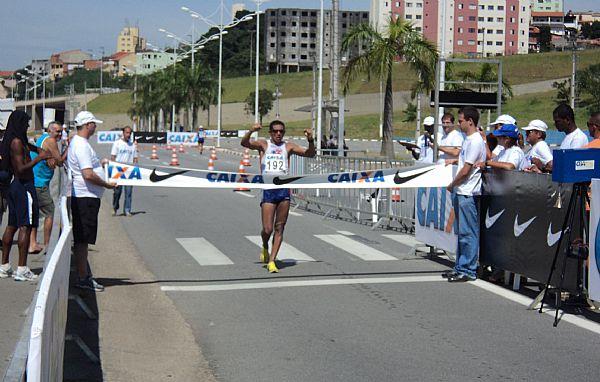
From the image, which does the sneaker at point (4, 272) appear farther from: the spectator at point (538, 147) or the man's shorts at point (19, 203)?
the spectator at point (538, 147)

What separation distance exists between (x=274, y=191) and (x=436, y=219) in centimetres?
265

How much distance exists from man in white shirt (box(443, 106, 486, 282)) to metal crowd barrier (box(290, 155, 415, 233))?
15.4 ft

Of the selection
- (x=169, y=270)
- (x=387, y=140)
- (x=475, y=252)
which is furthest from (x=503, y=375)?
(x=387, y=140)

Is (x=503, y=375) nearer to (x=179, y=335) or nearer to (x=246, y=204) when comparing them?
(x=179, y=335)

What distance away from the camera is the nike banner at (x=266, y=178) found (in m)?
11.5

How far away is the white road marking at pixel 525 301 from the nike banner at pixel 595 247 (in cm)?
28

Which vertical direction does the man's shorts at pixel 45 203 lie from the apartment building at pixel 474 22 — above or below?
below

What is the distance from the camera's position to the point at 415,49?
125 feet

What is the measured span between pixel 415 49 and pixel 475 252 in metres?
27.5

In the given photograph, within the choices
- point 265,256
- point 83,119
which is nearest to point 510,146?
point 265,256

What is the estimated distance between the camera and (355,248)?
48.8 ft

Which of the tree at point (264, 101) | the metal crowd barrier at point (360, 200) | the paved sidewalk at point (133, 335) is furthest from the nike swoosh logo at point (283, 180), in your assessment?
the tree at point (264, 101)

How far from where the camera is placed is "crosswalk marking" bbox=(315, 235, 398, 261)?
13.8 meters

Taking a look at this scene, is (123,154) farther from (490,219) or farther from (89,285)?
(490,219)
